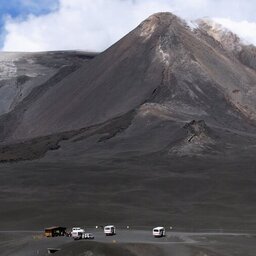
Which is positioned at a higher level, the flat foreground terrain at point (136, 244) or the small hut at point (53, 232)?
the small hut at point (53, 232)

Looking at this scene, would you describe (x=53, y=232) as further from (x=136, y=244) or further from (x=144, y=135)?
(x=144, y=135)

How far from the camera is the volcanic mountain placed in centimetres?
6234

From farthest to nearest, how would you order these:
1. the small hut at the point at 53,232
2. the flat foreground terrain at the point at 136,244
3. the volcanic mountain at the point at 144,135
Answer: the volcanic mountain at the point at 144,135 → the small hut at the point at 53,232 → the flat foreground terrain at the point at 136,244

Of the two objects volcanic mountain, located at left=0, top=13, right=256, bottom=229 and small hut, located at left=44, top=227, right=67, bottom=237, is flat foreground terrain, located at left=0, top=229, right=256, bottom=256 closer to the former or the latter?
small hut, located at left=44, top=227, right=67, bottom=237

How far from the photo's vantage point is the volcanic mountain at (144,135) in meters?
62.3

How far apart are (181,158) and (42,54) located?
119196 mm

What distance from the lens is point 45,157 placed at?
91.9 meters

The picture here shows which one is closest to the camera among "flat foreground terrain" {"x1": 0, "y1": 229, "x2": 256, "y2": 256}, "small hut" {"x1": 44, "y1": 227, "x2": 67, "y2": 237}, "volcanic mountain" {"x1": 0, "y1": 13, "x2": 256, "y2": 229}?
"flat foreground terrain" {"x1": 0, "y1": 229, "x2": 256, "y2": 256}

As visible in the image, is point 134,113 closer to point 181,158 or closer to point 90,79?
point 181,158

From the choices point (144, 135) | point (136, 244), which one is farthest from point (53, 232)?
point (144, 135)

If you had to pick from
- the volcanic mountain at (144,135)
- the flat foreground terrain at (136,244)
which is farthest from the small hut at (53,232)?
the volcanic mountain at (144,135)

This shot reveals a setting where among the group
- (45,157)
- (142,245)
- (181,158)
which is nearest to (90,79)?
(45,157)

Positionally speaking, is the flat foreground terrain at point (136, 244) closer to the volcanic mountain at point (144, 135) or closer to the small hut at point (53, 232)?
the small hut at point (53, 232)

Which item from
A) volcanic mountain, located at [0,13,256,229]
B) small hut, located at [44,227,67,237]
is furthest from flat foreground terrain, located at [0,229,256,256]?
volcanic mountain, located at [0,13,256,229]
